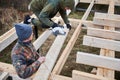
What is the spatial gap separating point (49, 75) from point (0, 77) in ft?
3.64

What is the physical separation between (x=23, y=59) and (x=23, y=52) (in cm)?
8

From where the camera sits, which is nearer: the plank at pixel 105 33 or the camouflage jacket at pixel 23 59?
the camouflage jacket at pixel 23 59

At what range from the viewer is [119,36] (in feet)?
15.2

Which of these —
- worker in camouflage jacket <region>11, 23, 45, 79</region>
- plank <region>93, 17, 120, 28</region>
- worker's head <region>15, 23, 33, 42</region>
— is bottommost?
plank <region>93, 17, 120, 28</region>

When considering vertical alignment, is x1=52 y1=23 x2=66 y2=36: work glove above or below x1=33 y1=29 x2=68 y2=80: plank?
above

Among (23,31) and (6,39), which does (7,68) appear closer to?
(6,39)

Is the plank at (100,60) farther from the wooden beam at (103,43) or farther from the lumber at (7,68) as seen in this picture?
the lumber at (7,68)

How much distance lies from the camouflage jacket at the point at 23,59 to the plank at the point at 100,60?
3.21 ft

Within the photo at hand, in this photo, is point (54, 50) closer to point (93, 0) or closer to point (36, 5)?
point (36, 5)

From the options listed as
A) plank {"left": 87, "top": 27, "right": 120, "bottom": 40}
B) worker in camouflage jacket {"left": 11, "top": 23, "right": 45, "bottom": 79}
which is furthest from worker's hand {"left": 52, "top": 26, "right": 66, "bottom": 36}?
worker in camouflage jacket {"left": 11, "top": 23, "right": 45, "bottom": 79}

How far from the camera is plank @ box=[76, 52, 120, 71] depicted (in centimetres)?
340

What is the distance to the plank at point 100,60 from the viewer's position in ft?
11.1

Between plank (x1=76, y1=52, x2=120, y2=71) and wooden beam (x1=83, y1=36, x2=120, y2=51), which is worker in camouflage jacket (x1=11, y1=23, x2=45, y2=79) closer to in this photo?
plank (x1=76, y1=52, x2=120, y2=71)

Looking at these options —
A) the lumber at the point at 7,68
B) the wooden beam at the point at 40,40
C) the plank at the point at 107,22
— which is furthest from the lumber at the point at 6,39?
the plank at the point at 107,22
